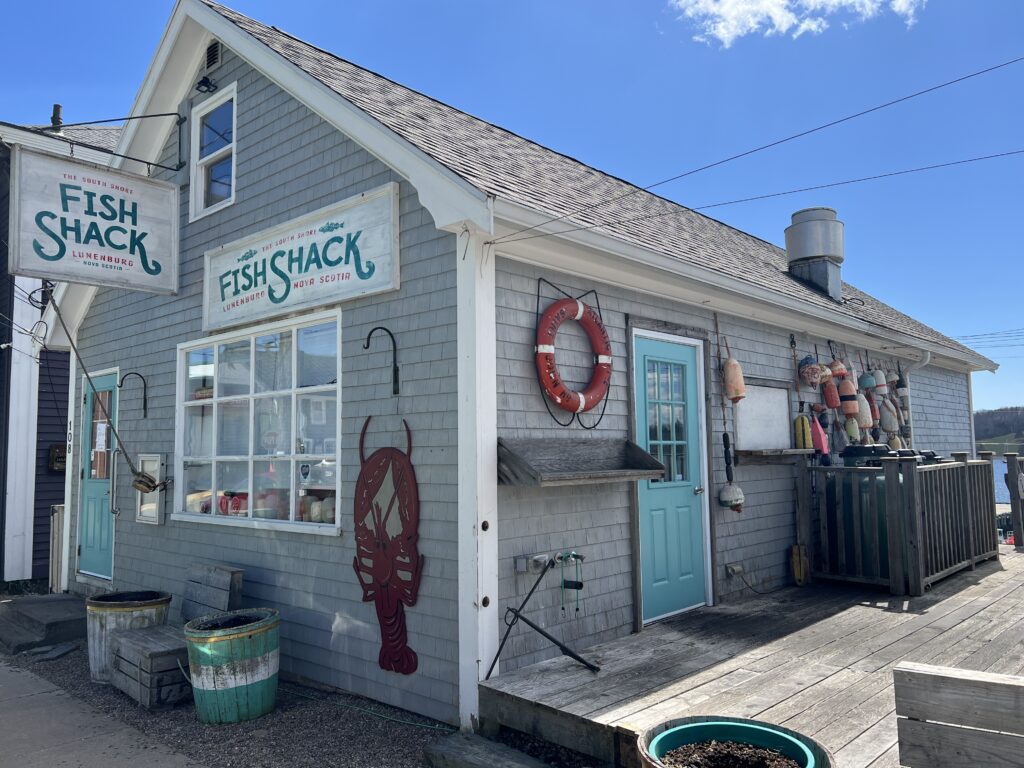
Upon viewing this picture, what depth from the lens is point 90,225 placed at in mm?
6176

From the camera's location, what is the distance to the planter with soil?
2.37 metres

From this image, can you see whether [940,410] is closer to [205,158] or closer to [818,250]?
[818,250]

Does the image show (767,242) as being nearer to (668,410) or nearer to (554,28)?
(554,28)

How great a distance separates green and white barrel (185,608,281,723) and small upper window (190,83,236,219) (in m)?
3.76

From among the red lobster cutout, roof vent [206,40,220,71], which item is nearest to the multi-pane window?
the red lobster cutout

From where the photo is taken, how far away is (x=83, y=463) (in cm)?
859

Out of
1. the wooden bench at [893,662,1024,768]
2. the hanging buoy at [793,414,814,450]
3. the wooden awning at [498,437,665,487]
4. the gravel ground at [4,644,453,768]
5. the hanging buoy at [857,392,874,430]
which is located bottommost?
the gravel ground at [4,644,453,768]

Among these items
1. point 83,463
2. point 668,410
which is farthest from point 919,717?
point 83,463

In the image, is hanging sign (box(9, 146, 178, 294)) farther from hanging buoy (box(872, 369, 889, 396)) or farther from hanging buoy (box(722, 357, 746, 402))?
hanging buoy (box(872, 369, 889, 396))

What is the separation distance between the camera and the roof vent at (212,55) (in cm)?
689

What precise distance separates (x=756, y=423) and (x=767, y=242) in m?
5.88

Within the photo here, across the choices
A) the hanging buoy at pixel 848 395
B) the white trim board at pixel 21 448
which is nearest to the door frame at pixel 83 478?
the white trim board at pixel 21 448

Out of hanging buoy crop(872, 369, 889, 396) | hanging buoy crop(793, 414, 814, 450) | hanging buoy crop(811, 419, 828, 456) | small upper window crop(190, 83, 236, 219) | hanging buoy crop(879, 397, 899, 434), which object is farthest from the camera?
hanging buoy crop(879, 397, 899, 434)

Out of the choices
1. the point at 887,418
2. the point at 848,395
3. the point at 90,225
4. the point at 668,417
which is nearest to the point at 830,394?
the point at 848,395
